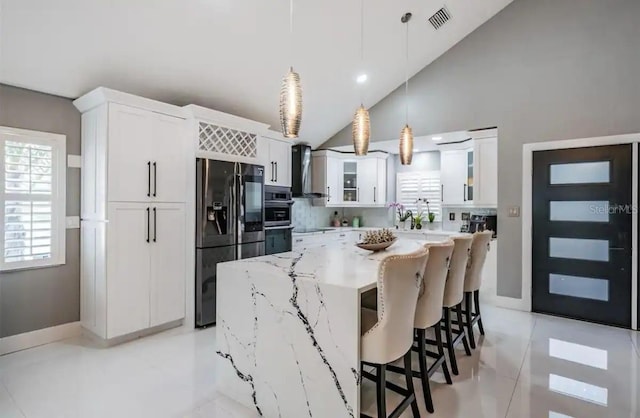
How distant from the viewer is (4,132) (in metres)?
2.98

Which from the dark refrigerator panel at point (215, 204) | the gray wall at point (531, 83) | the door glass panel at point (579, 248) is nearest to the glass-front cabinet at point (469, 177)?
the gray wall at point (531, 83)

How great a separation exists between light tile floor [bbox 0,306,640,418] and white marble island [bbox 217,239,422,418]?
0.26 meters

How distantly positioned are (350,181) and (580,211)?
3.50 meters

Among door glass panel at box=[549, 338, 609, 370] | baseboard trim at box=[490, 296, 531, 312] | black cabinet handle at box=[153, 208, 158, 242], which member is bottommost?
door glass panel at box=[549, 338, 609, 370]

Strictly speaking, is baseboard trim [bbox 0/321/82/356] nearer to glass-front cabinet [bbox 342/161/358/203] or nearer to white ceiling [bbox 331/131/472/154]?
glass-front cabinet [bbox 342/161/358/203]

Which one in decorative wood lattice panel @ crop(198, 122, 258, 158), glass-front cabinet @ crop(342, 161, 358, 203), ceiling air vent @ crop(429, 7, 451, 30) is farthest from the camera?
glass-front cabinet @ crop(342, 161, 358, 203)

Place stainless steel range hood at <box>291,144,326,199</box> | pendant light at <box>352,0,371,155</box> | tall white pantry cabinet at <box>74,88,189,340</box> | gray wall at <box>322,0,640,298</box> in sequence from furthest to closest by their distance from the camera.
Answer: stainless steel range hood at <box>291,144,326,199</box>, gray wall at <box>322,0,640,298</box>, tall white pantry cabinet at <box>74,88,189,340</box>, pendant light at <box>352,0,371,155</box>

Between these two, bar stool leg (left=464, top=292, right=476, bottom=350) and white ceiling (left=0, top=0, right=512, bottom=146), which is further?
bar stool leg (left=464, top=292, right=476, bottom=350)

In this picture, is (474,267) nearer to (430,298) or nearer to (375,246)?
(375,246)

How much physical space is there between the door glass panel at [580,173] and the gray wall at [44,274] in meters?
5.46

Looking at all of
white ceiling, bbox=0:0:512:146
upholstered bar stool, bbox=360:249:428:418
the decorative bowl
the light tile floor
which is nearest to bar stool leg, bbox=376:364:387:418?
upholstered bar stool, bbox=360:249:428:418

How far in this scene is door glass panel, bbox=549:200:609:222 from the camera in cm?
395

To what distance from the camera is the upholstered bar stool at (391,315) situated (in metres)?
1.78

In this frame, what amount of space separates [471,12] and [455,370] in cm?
Result: 434
